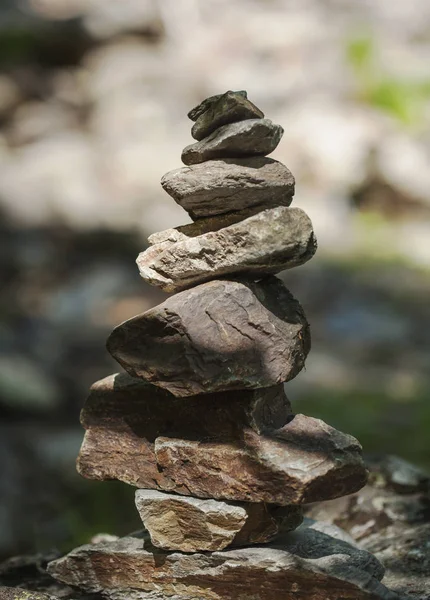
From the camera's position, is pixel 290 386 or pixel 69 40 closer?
pixel 290 386

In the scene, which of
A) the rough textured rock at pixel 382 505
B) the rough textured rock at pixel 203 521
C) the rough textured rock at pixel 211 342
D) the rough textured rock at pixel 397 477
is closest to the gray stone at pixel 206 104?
the rough textured rock at pixel 211 342

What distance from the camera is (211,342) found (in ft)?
12.9

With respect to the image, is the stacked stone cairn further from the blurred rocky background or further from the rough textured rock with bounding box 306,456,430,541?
the blurred rocky background

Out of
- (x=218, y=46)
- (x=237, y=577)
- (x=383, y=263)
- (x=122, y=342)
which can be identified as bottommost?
Result: (x=237, y=577)

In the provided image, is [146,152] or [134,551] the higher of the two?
[146,152]

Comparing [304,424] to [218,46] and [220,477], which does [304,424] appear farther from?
[218,46]

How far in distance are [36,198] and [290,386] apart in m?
8.87

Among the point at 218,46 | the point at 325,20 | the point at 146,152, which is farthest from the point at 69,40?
the point at 325,20

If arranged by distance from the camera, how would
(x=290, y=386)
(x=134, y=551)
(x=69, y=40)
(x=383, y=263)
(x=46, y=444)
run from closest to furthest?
1. (x=134, y=551)
2. (x=46, y=444)
3. (x=290, y=386)
4. (x=383, y=263)
5. (x=69, y=40)

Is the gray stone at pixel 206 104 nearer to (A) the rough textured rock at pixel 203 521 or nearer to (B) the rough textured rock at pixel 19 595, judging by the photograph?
(A) the rough textured rock at pixel 203 521

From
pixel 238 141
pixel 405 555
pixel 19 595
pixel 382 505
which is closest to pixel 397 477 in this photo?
pixel 382 505

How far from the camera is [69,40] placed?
2411cm

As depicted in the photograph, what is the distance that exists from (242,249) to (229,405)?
0.78 m

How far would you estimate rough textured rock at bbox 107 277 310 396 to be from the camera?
154 inches
